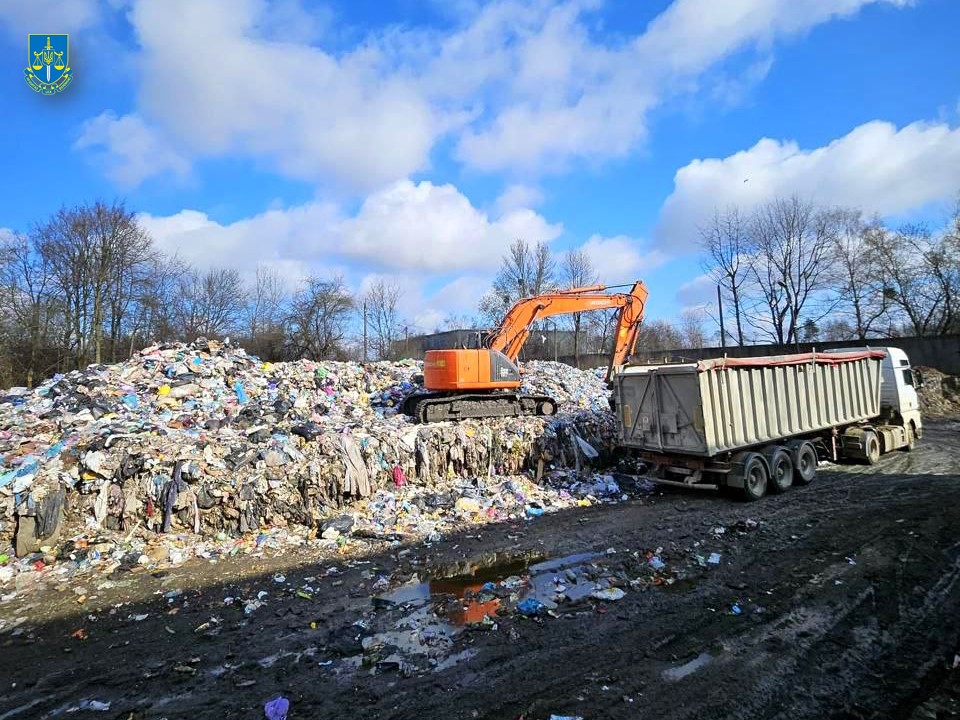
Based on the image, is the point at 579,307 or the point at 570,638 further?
the point at 579,307

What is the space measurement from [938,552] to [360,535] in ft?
22.7

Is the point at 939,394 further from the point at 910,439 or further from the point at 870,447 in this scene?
the point at 870,447

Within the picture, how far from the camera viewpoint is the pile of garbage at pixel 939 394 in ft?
66.6

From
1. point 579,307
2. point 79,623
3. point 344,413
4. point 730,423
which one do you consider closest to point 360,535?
point 79,623

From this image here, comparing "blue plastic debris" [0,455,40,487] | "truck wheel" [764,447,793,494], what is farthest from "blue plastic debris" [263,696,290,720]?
"truck wheel" [764,447,793,494]

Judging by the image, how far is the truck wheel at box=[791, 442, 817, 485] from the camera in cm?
927

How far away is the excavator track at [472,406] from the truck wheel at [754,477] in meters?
4.82

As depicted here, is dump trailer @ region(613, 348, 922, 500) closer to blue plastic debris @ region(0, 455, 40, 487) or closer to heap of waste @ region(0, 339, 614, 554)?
heap of waste @ region(0, 339, 614, 554)

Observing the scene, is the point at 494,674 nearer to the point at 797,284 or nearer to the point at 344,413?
the point at 344,413

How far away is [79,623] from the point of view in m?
4.84

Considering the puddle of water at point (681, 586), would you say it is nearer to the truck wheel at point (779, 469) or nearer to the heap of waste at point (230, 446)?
the heap of waste at point (230, 446)

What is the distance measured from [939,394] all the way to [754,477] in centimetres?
1884

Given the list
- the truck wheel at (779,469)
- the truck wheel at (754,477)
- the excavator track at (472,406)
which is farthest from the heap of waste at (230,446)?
the truck wheel at (779,469)

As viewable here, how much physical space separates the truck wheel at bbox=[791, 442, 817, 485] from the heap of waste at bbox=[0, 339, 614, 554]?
3.63 m
